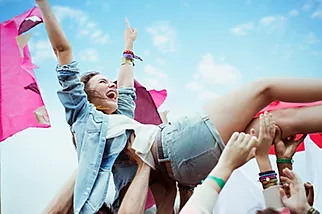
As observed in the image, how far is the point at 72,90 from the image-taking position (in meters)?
1.05

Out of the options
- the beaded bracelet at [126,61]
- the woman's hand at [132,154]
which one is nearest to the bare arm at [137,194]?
the woman's hand at [132,154]

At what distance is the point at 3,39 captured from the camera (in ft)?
4.64

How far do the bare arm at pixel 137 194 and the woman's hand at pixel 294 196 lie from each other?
33cm

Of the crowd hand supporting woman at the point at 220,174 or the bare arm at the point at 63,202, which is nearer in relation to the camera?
the crowd hand supporting woman at the point at 220,174

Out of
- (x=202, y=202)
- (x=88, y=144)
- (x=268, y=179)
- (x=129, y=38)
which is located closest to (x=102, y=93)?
(x=88, y=144)

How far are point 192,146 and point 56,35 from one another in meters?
0.43

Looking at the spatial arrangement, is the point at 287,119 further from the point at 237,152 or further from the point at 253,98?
the point at 237,152

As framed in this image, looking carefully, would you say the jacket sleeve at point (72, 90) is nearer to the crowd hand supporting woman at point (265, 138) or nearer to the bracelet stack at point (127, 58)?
the bracelet stack at point (127, 58)

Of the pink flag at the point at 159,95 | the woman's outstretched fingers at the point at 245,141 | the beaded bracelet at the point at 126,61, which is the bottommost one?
the woman's outstretched fingers at the point at 245,141

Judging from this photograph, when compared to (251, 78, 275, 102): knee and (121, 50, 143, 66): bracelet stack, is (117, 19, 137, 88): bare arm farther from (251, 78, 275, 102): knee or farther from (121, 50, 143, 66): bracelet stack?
(251, 78, 275, 102): knee

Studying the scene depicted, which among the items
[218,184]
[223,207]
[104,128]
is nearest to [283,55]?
[223,207]

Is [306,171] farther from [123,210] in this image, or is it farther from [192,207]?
[192,207]

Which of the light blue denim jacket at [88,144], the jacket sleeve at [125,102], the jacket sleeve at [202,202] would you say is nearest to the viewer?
the jacket sleeve at [202,202]

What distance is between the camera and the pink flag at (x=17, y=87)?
1404 mm
